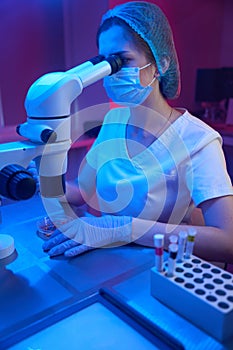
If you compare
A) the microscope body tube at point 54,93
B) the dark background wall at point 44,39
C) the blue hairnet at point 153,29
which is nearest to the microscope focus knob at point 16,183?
the microscope body tube at point 54,93

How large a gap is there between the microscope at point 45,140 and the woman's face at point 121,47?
0.89 feet

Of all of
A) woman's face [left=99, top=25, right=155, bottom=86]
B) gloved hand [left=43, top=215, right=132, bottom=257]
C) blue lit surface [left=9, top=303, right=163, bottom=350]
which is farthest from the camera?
woman's face [left=99, top=25, right=155, bottom=86]

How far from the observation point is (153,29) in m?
1.08

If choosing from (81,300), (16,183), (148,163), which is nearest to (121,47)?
(148,163)

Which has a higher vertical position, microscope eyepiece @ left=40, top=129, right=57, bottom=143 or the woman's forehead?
the woman's forehead

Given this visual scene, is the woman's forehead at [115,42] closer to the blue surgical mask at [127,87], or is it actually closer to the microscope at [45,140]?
the blue surgical mask at [127,87]

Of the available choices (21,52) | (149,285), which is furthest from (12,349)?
(21,52)

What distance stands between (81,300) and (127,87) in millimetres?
681

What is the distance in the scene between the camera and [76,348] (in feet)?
1.87

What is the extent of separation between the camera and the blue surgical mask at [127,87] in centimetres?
108

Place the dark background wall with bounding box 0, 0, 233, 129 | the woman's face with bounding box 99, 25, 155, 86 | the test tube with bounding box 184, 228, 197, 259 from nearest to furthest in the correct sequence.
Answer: the test tube with bounding box 184, 228, 197, 259, the woman's face with bounding box 99, 25, 155, 86, the dark background wall with bounding box 0, 0, 233, 129

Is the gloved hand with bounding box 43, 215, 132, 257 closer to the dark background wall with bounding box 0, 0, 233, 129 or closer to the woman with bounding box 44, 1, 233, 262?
the woman with bounding box 44, 1, 233, 262

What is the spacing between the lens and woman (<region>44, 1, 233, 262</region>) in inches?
35.5

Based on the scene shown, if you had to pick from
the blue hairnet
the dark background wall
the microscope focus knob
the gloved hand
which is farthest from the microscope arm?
the dark background wall
